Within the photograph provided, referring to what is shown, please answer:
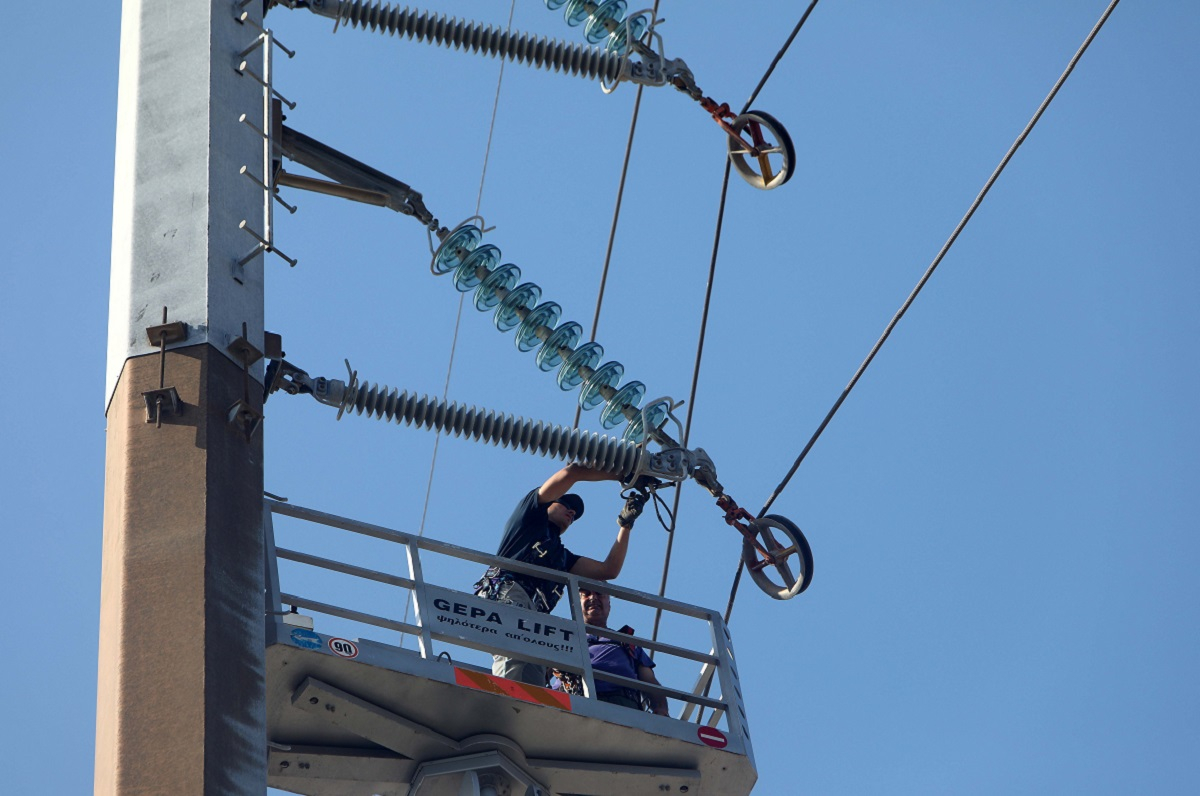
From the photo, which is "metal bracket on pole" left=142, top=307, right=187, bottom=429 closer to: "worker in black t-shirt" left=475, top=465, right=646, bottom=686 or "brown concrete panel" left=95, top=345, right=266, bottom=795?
"brown concrete panel" left=95, top=345, right=266, bottom=795

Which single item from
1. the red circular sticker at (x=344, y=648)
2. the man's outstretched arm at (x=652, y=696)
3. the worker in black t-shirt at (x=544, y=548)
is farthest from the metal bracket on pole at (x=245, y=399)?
the man's outstretched arm at (x=652, y=696)

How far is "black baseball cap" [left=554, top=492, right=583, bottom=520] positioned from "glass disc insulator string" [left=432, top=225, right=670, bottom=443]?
579 mm

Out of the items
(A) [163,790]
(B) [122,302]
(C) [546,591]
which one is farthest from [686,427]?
(A) [163,790]

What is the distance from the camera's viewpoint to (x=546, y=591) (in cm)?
1430

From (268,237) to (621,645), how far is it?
12.9ft

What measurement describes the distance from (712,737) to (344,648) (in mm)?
2660

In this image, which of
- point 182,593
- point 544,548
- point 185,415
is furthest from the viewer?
point 544,548

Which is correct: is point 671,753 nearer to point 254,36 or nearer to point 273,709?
point 273,709

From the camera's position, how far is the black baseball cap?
1492cm

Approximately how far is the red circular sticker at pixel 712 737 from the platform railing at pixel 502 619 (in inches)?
6.9

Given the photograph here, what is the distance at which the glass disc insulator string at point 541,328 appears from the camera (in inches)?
584

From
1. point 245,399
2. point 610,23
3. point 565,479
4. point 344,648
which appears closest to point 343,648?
point 344,648

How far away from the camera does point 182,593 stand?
35.7ft

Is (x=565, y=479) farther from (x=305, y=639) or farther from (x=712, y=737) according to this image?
(x=305, y=639)
